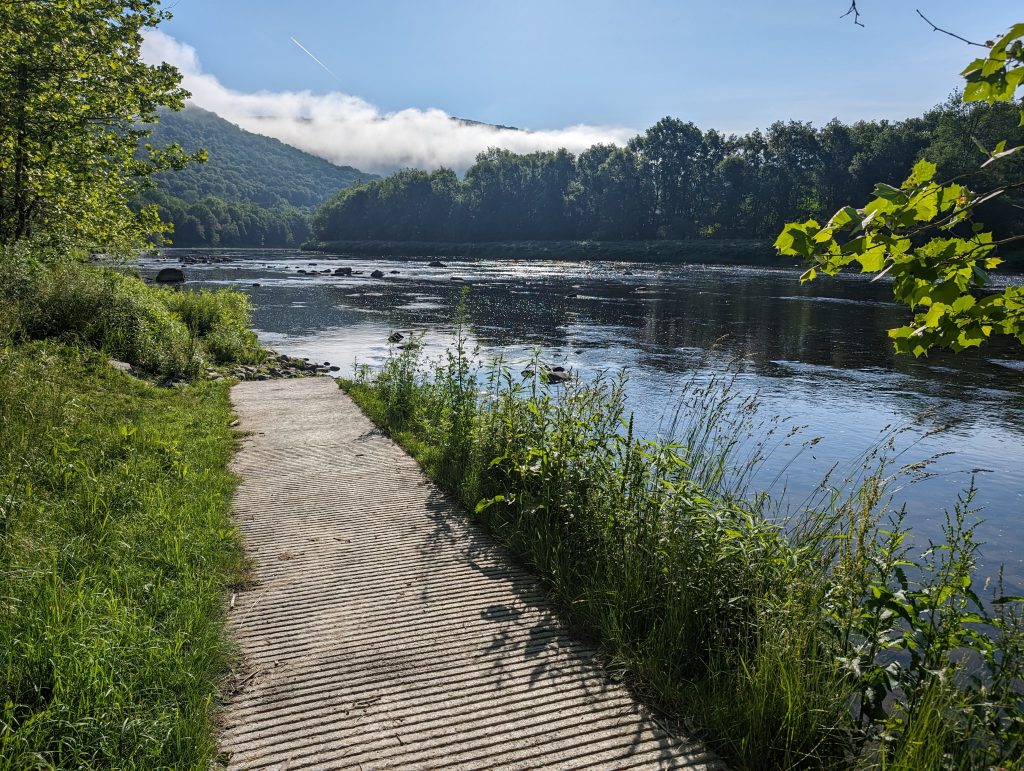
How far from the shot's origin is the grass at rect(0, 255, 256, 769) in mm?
2766

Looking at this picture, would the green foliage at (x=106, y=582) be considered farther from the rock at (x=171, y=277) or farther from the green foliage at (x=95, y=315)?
the rock at (x=171, y=277)

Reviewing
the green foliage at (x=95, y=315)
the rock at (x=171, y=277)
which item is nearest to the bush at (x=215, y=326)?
the green foliage at (x=95, y=315)

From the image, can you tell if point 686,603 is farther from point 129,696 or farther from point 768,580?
point 129,696

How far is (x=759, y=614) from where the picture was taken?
11.3 ft

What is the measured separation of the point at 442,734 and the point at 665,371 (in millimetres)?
15014

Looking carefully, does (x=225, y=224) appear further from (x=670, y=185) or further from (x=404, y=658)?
(x=404, y=658)

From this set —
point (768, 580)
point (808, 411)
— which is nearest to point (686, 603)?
point (768, 580)

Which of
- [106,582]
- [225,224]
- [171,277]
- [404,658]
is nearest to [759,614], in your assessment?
[404,658]

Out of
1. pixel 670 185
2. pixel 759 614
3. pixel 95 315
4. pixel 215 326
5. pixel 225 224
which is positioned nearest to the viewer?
pixel 759 614

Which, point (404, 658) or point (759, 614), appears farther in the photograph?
point (404, 658)

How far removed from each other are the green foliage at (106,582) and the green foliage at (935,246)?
11.2 feet

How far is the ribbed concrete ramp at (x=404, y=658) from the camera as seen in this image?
2979 millimetres

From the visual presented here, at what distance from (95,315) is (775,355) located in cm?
1810

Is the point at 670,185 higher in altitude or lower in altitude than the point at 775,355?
higher
